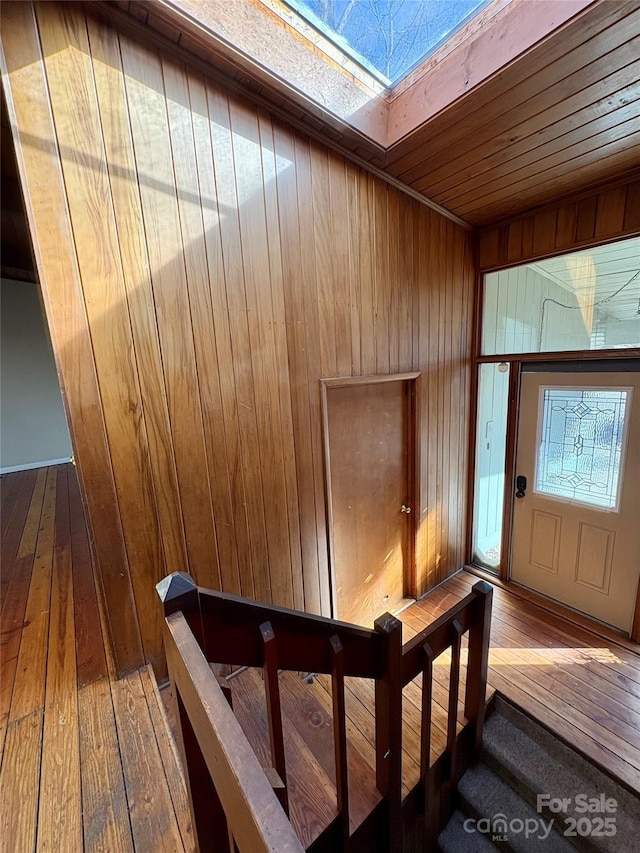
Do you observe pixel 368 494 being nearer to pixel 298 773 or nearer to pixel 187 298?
pixel 298 773

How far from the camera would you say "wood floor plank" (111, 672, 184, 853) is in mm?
976

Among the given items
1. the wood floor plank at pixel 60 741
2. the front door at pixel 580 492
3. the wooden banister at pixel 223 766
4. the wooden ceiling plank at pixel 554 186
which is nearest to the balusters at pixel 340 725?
the wooden banister at pixel 223 766

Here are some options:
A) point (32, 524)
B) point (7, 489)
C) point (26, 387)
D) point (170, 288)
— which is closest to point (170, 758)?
point (170, 288)

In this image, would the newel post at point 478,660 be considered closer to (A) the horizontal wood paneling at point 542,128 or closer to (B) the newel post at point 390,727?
(B) the newel post at point 390,727

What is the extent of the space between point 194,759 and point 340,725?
57cm

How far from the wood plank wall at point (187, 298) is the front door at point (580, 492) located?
1.58 metres

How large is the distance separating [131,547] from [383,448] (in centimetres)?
177

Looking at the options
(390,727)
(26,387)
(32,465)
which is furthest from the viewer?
(32,465)

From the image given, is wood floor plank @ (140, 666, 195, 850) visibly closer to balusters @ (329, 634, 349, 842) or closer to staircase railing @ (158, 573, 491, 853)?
staircase railing @ (158, 573, 491, 853)

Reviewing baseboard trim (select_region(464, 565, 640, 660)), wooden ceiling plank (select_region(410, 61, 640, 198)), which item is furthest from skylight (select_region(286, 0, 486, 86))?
baseboard trim (select_region(464, 565, 640, 660))

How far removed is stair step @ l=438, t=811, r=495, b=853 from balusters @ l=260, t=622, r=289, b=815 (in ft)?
5.01

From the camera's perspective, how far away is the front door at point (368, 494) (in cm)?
230

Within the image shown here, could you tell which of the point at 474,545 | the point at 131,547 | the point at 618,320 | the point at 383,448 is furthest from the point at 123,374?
the point at 474,545

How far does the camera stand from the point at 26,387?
460 centimetres
